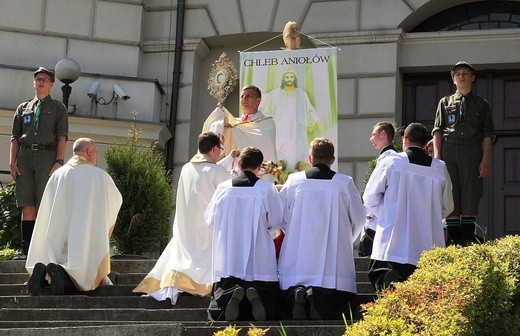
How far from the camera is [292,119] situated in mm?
16172

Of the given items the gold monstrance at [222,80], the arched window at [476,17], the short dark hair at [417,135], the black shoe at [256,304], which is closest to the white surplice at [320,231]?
the black shoe at [256,304]

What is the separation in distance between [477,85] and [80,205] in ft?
28.7

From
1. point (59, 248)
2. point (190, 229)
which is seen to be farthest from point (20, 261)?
point (190, 229)

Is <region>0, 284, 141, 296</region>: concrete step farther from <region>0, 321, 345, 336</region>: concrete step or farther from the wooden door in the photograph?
the wooden door

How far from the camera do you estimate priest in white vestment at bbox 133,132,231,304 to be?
13.1 metres

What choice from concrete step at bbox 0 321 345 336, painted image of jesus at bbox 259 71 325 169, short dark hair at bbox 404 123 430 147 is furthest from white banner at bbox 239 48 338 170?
concrete step at bbox 0 321 345 336

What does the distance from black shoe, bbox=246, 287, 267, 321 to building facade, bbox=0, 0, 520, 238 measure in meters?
8.61

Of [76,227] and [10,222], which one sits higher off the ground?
[10,222]

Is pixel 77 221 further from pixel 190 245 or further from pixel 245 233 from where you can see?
pixel 245 233

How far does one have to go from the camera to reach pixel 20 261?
14664 mm

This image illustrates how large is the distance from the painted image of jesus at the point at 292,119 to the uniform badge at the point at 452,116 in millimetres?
1958

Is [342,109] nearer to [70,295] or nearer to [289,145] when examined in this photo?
[289,145]

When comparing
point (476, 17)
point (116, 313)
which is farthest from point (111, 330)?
point (476, 17)

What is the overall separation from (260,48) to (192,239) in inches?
352
